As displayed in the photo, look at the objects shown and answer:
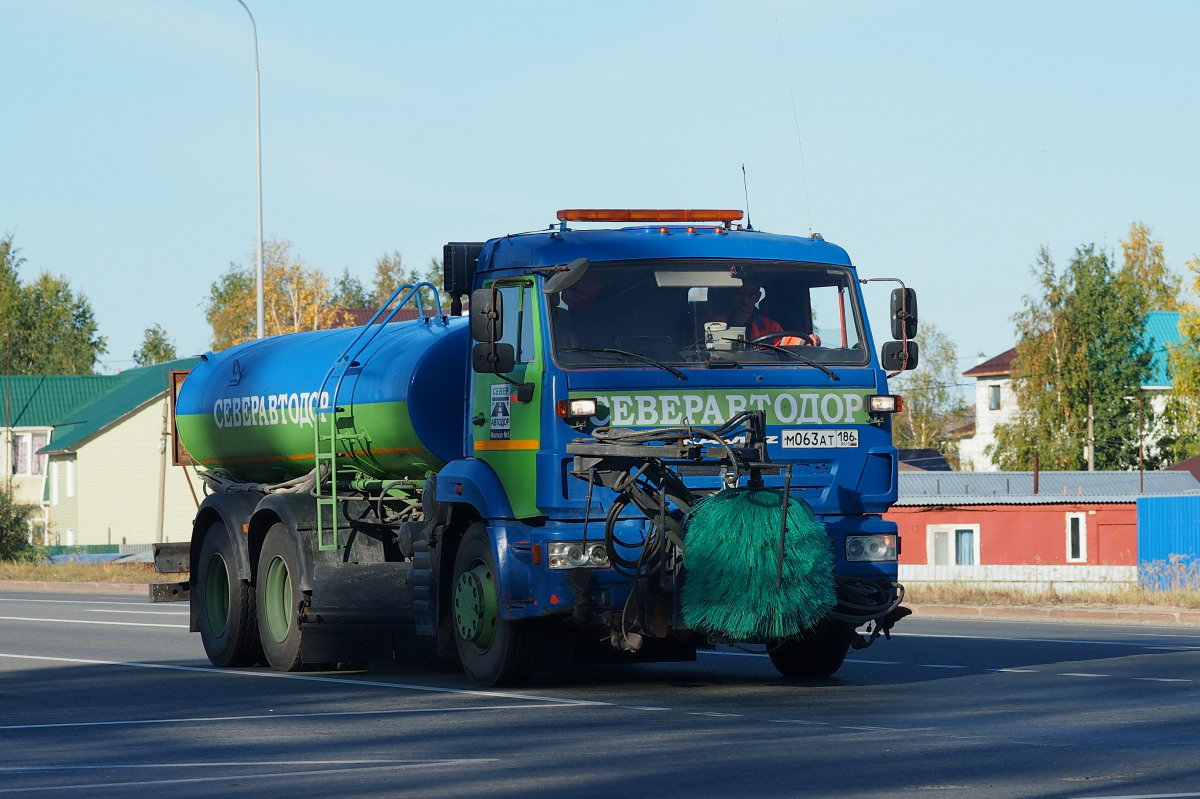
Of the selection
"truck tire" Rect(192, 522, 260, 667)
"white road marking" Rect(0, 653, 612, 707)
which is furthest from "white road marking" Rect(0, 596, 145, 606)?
"truck tire" Rect(192, 522, 260, 667)

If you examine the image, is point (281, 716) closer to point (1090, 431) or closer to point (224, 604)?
point (224, 604)

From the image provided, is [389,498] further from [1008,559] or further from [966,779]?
[1008,559]

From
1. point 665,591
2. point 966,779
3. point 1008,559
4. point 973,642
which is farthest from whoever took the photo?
point 1008,559

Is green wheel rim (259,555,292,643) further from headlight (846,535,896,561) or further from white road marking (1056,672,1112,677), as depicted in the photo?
white road marking (1056,672,1112,677)

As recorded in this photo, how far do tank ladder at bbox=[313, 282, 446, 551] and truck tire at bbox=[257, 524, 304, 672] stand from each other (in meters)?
0.38

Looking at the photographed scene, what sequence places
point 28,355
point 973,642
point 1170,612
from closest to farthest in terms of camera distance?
point 973,642
point 1170,612
point 28,355

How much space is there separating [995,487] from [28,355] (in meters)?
61.3

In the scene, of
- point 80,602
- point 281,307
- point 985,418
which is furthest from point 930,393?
point 80,602

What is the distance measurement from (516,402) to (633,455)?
41.5 inches

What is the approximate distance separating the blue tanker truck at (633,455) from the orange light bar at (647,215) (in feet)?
0.05

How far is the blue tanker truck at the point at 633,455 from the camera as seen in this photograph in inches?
454

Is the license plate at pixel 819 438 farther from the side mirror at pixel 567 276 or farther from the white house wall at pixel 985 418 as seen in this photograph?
the white house wall at pixel 985 418

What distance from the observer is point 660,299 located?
1220 centimetres

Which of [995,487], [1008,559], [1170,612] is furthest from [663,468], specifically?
[995,487]
